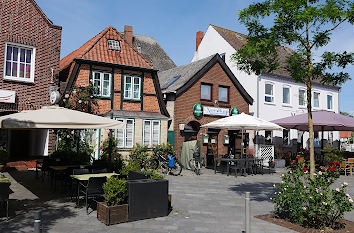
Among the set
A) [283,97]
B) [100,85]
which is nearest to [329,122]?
[283,97]

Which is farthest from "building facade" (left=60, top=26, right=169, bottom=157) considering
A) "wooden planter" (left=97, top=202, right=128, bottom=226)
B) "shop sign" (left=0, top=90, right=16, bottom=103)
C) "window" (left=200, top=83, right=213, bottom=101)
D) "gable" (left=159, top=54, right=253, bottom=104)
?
"wooden planter" (left=97, top=202, right=128, bottom=226)

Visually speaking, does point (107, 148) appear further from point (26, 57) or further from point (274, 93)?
point (274, 93)

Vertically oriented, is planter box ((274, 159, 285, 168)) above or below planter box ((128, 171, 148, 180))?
below

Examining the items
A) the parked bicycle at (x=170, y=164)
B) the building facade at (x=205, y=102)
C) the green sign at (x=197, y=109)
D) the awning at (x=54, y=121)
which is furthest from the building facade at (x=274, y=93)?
the awning at (x=54, y=121)

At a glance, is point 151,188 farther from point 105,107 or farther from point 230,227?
point 105,107

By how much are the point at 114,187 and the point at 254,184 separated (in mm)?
7464

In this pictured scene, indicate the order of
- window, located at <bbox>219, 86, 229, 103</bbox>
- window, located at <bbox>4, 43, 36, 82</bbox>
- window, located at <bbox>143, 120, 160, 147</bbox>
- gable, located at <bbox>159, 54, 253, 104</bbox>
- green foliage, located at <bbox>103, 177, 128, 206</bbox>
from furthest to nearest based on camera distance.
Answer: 1. window, located at <bbox>219, 86, 229, 103</bbox>
2. gable, located at <bbox>159, 54, 253, 104</bbox>
3. window, located at <bbox>143, 120, 160, 147</bbox>
4. window, located at <bbox>4, 43, 36, 82</bbox>
5. green foliage, located at <bbox>103, 177, 128, 206</bbox>

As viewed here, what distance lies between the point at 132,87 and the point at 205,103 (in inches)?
205

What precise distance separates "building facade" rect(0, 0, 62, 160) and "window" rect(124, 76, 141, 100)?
12.6 feet

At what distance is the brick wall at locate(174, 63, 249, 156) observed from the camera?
738 inches

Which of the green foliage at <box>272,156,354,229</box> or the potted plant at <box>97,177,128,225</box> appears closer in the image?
the green foliage at <box>272,156,354,229</box>

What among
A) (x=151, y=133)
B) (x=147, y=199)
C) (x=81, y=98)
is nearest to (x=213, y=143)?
(x=151, y=133)

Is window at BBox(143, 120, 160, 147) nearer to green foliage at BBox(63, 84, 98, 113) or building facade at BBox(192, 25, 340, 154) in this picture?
green foliage at BBox(63, 84, 98, 113)

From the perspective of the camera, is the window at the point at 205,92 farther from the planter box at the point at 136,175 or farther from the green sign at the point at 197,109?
the planter box at the point at 136,175
